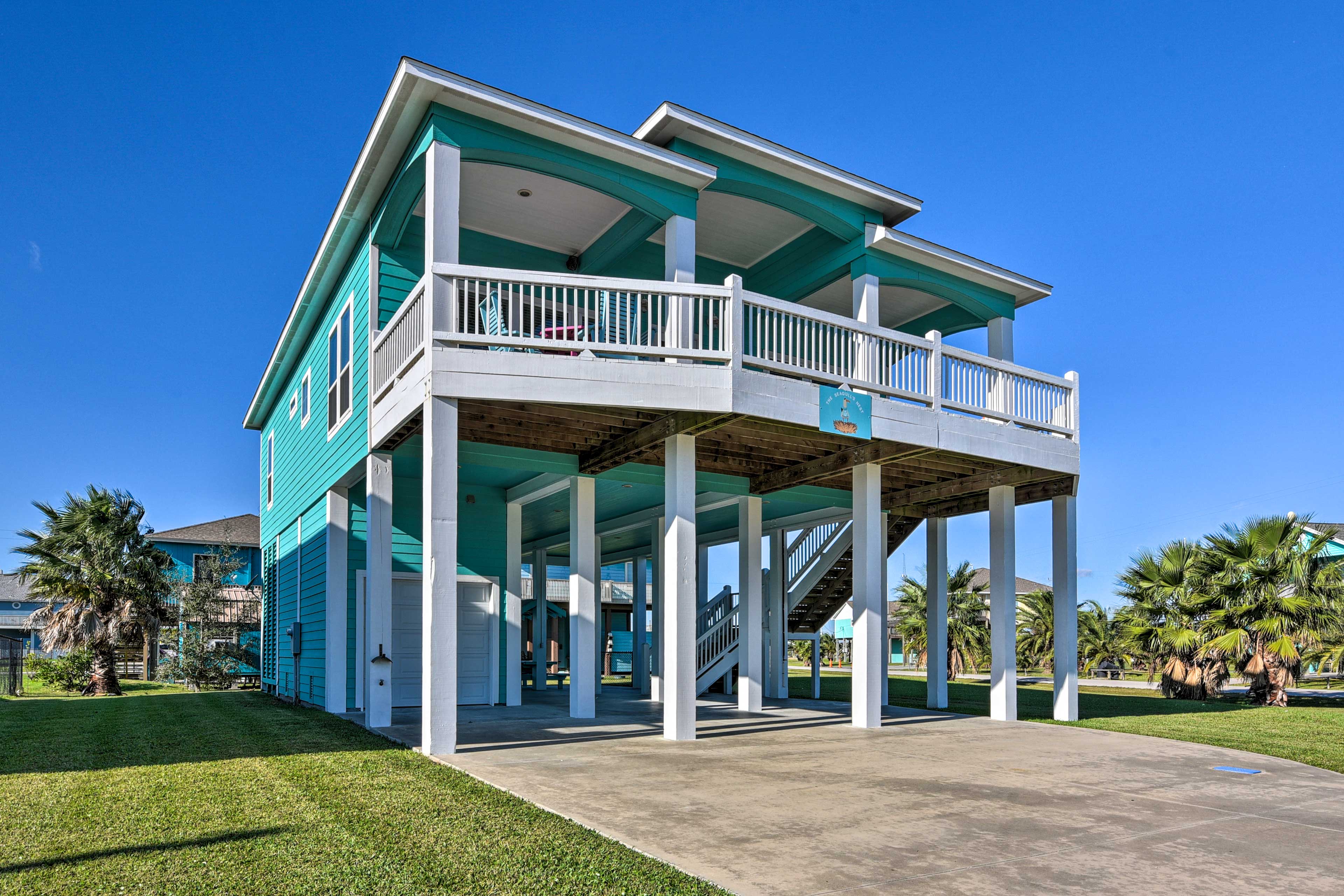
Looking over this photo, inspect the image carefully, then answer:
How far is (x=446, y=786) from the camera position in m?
6.82

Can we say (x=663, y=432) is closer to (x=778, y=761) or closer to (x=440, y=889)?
(x=778, y=761)

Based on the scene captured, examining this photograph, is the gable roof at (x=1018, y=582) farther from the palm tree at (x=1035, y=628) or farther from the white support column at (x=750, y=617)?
the white support column at (x=750, y=617)

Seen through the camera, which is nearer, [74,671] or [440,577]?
[440,577]

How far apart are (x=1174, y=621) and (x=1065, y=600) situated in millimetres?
8661

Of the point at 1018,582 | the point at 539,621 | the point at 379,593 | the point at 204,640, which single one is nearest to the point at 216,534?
the point at 204,640

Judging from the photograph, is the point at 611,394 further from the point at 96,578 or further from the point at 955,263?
the point at 96,578

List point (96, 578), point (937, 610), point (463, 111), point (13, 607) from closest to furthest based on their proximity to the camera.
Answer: point (463, 111), point (937, 610), point (96, 578), point (13, 607)

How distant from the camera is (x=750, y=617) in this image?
14.3 metres

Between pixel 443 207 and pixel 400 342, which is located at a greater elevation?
pixel 443 207

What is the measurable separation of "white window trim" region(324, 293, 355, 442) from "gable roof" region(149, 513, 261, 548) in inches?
876

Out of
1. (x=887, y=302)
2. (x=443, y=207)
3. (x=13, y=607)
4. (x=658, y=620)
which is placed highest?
(x=887, y=302)

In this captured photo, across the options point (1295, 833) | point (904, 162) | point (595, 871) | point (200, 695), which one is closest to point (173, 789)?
point (595, 871)

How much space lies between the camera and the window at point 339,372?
14.4 metres

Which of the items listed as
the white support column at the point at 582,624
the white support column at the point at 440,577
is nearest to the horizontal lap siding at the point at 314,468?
the white support column at the point at 582,624
